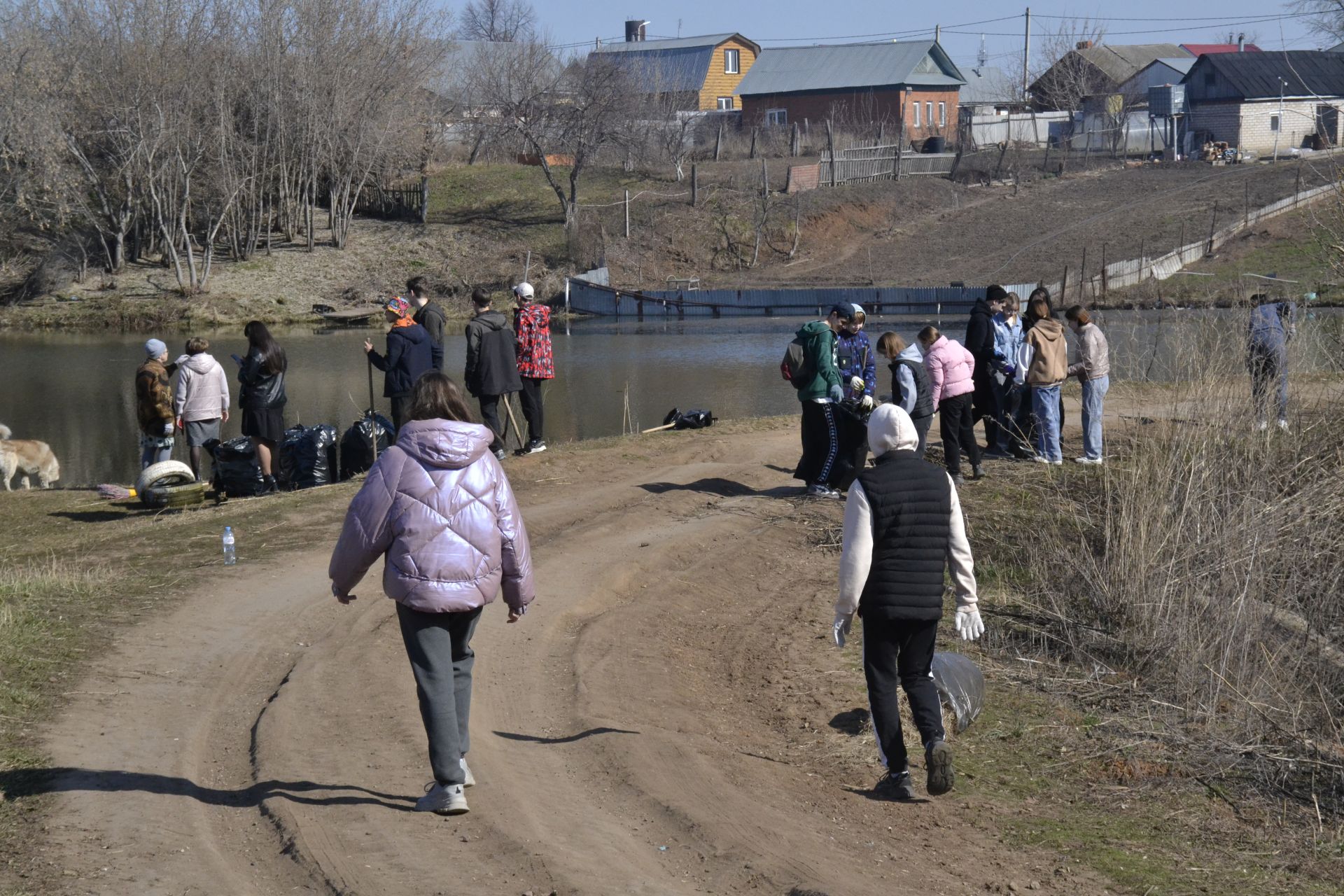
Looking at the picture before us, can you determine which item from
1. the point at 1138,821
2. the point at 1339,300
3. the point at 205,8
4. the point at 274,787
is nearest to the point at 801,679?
the point at 1138,821

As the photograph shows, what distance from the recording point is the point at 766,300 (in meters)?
42.9

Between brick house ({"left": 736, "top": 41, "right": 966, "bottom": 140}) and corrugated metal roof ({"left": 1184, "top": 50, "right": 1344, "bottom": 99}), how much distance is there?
1451cm

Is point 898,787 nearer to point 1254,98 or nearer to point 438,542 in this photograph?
point 438,542

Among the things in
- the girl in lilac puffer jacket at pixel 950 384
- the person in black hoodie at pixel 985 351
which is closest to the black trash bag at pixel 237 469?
the girl in lilac puffer jacket at pixel 950 384

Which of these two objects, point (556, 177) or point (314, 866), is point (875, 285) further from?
point (314, 866)

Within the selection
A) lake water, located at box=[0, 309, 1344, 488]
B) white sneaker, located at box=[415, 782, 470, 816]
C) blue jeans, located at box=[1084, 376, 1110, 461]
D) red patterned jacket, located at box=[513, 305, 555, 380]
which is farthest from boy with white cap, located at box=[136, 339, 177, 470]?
white sneaker, located at box=[415, 782, 470, 816]

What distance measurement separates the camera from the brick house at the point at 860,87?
73.9 meters

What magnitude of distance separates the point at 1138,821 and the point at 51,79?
41.2 meters

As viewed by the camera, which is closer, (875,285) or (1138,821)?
(1138,821)

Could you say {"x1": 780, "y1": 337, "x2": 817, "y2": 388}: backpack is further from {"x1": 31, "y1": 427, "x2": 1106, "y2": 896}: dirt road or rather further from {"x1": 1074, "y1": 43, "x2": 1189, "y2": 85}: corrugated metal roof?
{"x1": 1074, "y1": 43, "x2": 1189, "y2": 85}: corrugated metal roof

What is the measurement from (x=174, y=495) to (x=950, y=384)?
25.7 ft

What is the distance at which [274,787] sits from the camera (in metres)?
5.74

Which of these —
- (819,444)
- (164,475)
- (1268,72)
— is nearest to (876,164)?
(1268,72)

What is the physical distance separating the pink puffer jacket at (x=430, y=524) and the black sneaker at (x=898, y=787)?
224 centimetres
